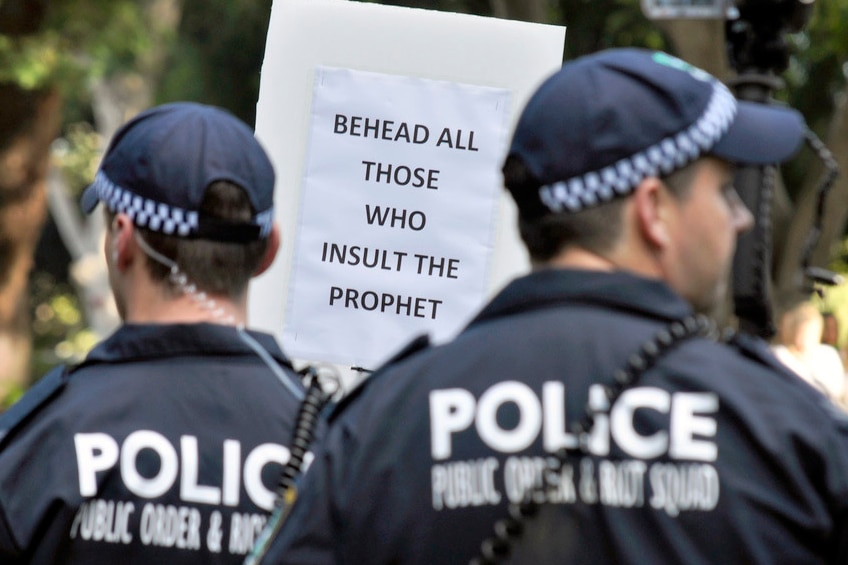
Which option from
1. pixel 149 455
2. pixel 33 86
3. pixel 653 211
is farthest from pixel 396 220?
pixel 33 86

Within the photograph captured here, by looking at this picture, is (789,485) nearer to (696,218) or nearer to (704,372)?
(704,372)

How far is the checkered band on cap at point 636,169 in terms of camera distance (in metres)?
2.10

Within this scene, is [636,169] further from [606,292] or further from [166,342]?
[166,342]

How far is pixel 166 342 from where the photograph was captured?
8.86 ft

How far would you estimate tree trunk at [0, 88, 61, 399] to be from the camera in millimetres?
16562

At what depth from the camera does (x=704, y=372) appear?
2029 millimetres

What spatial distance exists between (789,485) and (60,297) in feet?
125

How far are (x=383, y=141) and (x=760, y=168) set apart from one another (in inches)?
51.8

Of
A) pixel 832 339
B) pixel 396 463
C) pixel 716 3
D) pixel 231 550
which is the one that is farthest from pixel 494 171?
pixel 832 339

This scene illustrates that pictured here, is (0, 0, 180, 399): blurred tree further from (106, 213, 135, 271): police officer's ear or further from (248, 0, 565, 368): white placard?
(106, 213, 135, 271): police officer's ear

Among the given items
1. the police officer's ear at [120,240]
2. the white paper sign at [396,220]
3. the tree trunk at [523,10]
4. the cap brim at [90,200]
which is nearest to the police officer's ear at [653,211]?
the police officer's ear at [120,240]

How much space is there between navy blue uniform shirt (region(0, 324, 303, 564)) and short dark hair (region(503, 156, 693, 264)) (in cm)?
75

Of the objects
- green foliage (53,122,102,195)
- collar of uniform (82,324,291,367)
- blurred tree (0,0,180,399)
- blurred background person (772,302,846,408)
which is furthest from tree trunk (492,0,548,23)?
green foliage (53,122,102,195)

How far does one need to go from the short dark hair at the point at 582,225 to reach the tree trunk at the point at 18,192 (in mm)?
14723
